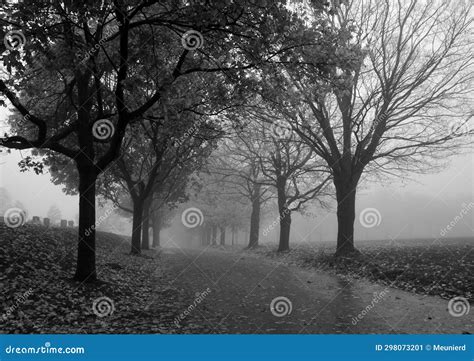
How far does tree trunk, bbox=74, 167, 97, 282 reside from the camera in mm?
10992

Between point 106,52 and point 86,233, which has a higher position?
point 106,52

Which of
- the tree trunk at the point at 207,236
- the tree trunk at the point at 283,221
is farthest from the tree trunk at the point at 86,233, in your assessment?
the tree trunk at the point at 207,236

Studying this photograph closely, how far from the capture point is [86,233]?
1110 centimetres

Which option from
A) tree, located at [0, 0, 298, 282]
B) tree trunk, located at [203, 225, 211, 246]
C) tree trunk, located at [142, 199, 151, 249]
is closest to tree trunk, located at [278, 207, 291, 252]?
tree trunk, located at [142, 199, 151, 249]

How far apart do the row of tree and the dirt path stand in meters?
4.47

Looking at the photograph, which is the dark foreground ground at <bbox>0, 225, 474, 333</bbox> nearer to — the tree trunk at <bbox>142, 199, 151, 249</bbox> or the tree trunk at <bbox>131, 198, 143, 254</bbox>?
the tree trunk at <bbox>131, 198, 143, 254</bbox>

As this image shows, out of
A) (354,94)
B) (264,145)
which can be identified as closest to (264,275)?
(354,94)

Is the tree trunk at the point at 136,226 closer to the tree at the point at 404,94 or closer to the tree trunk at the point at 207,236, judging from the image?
the tree at the point at 404,94

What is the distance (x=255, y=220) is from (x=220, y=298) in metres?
25.1

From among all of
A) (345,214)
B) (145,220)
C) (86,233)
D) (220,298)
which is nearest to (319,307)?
(220,298)

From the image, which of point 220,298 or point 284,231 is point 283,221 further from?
point 220,298

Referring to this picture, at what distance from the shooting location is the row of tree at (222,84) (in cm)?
890

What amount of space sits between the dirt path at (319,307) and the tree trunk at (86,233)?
11.0ft

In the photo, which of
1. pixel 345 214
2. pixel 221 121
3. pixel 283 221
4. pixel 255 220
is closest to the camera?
pixel 221 121
